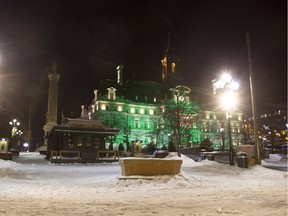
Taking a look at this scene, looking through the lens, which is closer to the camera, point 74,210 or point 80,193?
point 74,210

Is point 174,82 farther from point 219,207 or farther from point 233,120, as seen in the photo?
point 219,207

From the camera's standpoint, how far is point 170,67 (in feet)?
341

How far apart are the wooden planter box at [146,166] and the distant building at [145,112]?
59.2m

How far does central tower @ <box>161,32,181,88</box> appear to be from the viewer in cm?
10156

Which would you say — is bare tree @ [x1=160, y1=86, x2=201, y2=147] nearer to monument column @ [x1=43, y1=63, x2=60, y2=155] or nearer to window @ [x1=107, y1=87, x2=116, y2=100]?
monument column @ [x1=43, y1=63, x2=60, y2=155]

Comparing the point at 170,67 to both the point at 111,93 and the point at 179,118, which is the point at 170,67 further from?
the point at 179,118

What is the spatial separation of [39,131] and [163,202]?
87.6 m

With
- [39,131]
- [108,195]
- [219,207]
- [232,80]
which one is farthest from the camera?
[39,131]

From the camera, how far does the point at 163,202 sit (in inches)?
325

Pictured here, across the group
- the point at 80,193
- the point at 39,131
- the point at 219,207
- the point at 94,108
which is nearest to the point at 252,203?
the point at 219,207

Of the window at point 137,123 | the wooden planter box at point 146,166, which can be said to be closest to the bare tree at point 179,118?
the wooden planter box at point 146,166

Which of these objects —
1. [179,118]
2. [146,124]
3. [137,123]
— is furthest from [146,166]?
[146,124]

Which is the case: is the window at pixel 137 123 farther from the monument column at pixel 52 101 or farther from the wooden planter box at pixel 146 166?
the wooden planter box at pixel 146 166

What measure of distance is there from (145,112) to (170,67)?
2322 cm
